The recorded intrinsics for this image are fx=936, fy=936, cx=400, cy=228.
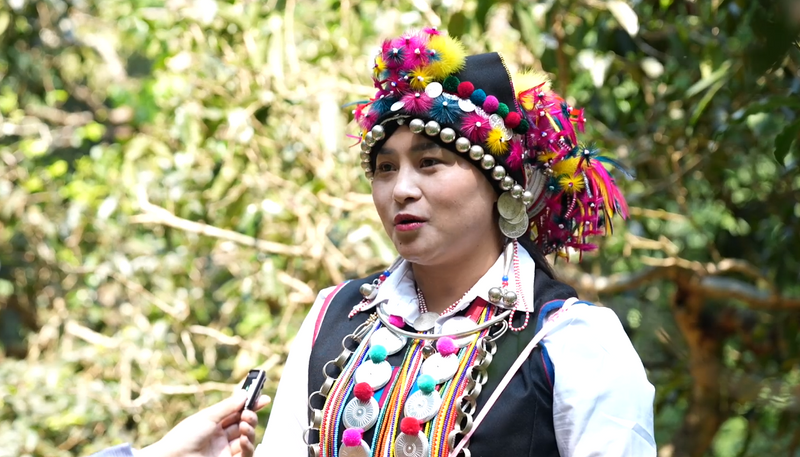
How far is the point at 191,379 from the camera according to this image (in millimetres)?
4207

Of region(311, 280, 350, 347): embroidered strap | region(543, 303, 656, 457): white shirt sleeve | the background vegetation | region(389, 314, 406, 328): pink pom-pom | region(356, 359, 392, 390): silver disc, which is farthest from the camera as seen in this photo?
the background vegetation

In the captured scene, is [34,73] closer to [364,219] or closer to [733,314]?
[364,219]

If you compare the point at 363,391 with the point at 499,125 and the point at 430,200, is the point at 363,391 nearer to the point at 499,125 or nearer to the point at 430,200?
the point at 430,200

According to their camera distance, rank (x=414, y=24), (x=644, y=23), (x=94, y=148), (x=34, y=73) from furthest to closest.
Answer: (x=34, y=73) < (x=94, y=148) < (x=414, y=24) < (x=644, y=23)

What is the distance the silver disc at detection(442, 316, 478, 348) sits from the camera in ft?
6.24

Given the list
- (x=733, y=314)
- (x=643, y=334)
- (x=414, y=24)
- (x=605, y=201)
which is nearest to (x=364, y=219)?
(x=414, y=24)

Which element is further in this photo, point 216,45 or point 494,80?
point 216,45

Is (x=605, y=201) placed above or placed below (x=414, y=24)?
below

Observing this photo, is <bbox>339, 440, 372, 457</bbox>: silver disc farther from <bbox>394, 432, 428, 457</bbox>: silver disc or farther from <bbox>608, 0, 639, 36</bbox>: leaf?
<bbox>608, 0, 639, 36</bbox>: leaf

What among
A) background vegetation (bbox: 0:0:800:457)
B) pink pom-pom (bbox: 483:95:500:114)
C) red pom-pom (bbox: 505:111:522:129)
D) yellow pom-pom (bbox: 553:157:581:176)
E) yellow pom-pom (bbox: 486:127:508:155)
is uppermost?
pink pom-pom (bbox: 483:95:500:114)

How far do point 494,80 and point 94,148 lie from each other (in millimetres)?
3699

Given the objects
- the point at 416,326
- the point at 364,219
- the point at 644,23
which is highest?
the point at 644,23

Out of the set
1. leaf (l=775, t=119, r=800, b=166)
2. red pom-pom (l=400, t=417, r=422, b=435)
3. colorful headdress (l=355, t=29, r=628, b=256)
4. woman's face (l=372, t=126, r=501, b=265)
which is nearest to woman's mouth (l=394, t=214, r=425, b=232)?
woman's face (l=372, t=126, r=501, b=265)

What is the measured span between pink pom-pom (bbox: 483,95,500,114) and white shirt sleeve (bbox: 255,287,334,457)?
0.64m
